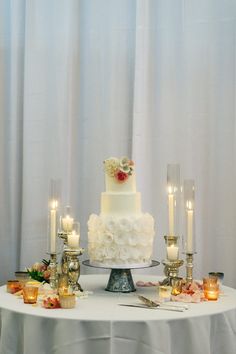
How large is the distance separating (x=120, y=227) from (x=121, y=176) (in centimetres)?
20

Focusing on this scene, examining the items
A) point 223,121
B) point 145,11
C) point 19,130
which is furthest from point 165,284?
point 145,11

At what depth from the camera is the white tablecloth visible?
160 centimetres

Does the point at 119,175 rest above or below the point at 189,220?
above

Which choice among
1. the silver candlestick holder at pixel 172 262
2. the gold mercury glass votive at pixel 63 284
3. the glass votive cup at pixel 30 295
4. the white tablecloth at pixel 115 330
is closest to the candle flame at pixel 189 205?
the silver candlestick holder at pixel 172 262

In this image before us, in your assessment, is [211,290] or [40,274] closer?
[211,290]

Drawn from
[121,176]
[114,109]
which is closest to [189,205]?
[121,176]

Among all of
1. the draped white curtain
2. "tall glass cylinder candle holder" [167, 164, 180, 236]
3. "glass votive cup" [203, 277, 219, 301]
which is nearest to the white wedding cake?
"tall glass cylinder candle holder" [167, 164, 180, 236]

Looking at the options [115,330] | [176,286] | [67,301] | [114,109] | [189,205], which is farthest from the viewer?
[114,109]

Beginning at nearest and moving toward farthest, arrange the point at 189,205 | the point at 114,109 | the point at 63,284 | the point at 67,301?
the point at 67,301, the point at 63,284, the point at 189,205, the point at 114,109

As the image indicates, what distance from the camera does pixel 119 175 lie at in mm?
2023

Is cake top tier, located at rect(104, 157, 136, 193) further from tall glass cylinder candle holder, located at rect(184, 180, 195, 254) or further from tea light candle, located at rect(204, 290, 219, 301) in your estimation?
tea light candle, located at rect(204, 290, 219, 301)

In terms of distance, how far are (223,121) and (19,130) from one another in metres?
1.05

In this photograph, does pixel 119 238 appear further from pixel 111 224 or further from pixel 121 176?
pixel 121 176

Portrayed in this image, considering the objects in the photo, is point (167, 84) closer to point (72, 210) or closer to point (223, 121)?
point (223, 121)
